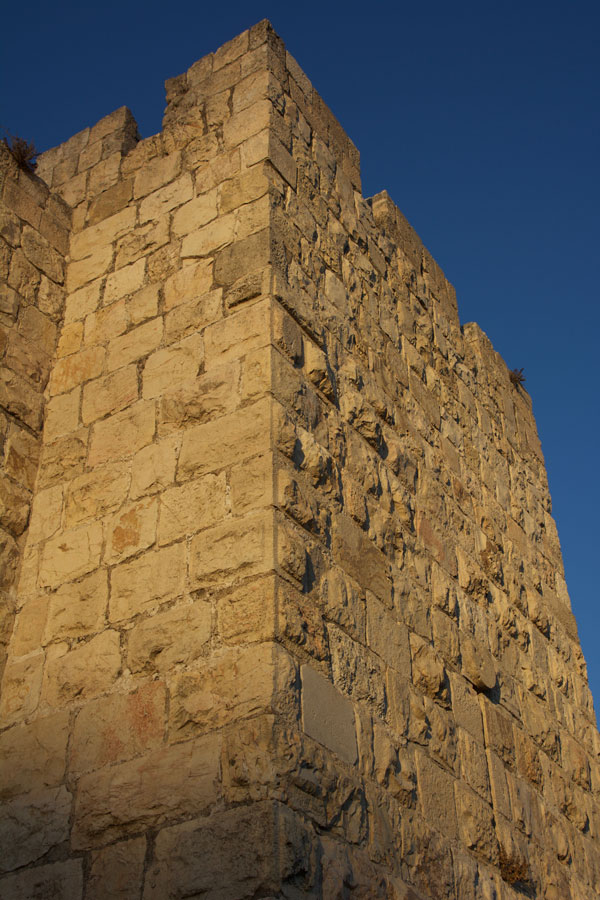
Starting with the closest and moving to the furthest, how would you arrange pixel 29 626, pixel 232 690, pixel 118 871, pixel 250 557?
pixel 118 871 < pixel 232 690 < pixel 250 557 < pixel 29 626

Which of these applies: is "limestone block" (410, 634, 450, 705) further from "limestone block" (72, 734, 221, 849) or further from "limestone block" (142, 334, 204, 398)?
"limestone block" (142, 334, 204, 398)

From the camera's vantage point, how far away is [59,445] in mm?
4680

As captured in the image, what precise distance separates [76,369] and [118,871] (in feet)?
8.03

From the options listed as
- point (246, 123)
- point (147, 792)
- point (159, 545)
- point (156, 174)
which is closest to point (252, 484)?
point (159, 545)

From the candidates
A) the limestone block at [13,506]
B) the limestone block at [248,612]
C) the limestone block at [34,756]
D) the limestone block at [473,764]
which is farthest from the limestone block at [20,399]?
the limestone block at [473,764]

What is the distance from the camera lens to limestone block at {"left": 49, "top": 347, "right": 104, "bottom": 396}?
4.86 meters

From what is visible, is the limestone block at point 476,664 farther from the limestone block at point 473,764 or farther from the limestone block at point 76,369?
the limestone block at point 76,369

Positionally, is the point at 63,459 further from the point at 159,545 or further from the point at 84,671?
the point at 84,671

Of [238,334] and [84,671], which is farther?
[238,334]

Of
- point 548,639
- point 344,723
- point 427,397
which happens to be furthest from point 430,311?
point 344,723

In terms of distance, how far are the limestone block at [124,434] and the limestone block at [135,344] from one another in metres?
0.31

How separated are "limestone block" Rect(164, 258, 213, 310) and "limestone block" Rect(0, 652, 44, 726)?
1.72 meters

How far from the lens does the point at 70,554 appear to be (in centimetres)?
425

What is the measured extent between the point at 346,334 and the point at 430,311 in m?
1.83
